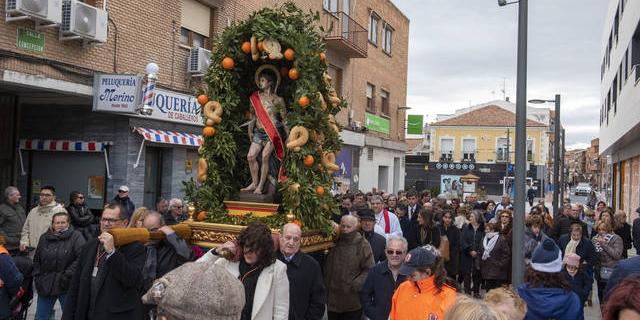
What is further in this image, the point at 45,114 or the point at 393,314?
the point at 45,114

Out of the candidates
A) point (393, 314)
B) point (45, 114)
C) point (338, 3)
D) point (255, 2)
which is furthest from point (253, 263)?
point (338, 3)

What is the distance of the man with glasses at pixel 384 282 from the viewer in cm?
543

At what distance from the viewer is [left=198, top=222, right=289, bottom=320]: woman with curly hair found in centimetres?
439

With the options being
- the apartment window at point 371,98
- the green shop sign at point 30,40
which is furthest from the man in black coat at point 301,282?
the apartment window at point 371,98

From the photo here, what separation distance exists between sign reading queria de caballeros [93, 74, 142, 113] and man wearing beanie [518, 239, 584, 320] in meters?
8.72

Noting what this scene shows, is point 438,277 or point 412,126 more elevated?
point 412,126

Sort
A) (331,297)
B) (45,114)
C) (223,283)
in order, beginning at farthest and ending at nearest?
(45,114) < (331,297) < (223,283)

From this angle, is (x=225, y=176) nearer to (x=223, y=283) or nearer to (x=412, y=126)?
(x=223, y=283)

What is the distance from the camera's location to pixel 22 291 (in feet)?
21.4

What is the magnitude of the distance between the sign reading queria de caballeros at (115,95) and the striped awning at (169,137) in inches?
43.7

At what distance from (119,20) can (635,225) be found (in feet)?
34.6

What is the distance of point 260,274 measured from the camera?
4.45 m

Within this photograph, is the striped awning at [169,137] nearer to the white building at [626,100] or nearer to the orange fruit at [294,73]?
the orange fruit at [294,73]

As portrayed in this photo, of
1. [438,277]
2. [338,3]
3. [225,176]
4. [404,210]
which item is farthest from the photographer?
[338,3]
